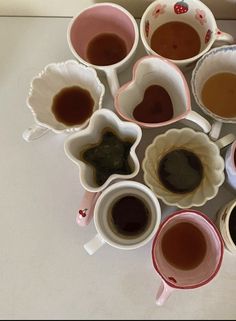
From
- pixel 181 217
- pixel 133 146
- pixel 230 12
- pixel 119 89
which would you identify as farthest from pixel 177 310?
pixel 230 12

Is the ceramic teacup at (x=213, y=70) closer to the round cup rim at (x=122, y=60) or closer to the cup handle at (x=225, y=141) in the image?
the cup handle at (x=225, y=141)

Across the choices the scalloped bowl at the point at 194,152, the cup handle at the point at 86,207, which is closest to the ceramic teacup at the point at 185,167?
the scalloped bowl at the point at 194,152

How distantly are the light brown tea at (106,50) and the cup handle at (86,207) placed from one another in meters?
0.27

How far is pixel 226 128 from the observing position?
0.84 metres

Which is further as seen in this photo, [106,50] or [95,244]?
[106,50]

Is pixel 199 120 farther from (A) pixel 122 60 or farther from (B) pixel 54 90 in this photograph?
(B) pixel 54 90

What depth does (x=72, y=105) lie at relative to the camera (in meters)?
0.86

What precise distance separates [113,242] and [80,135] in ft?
0.65

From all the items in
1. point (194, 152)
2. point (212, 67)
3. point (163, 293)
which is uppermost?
point (212, 67)

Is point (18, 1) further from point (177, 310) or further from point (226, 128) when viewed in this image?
point (177, 310)

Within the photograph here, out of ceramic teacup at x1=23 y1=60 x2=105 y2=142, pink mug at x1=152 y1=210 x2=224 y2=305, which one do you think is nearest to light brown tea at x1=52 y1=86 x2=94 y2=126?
ceramic teacup at x1=23 y1=60 x2=105 y2=142

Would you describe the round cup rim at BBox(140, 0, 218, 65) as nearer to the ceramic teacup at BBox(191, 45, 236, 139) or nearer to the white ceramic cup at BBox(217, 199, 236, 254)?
the ceramic teacup at BBox(191, 45, 236, 139)

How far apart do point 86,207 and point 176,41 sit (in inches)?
14.7

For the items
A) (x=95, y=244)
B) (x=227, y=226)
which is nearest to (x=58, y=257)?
(x=95, y=244)
